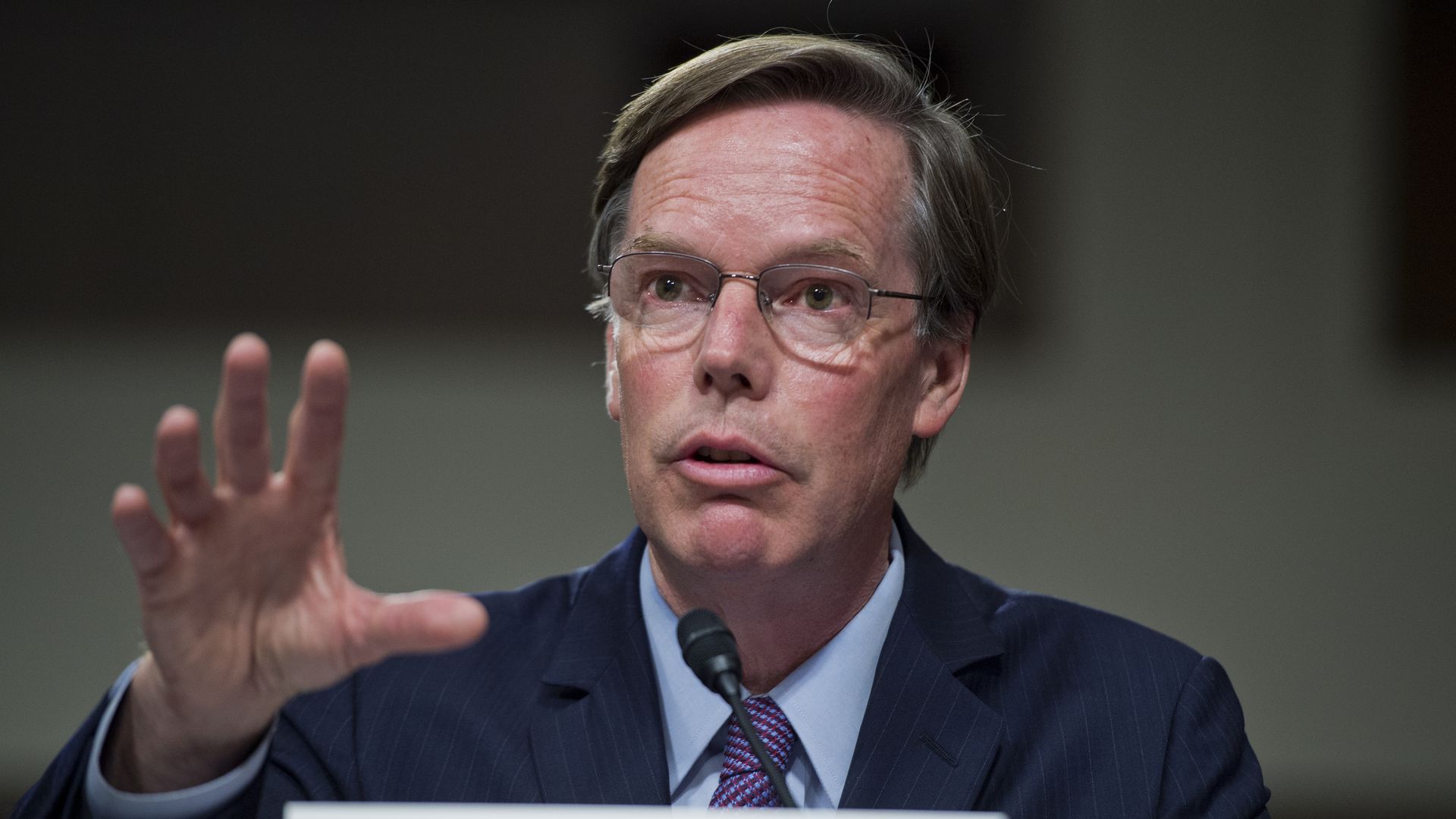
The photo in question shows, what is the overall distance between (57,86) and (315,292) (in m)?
1.11

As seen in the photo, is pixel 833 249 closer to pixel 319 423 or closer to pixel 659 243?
pixel 659 243

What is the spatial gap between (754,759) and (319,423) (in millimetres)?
725

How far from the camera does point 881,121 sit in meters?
1.97

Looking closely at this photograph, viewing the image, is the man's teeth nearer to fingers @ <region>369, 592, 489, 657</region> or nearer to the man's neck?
the man's neck

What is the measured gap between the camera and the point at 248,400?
1.16m

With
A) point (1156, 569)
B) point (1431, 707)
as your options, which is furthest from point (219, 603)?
point (1431, 707)

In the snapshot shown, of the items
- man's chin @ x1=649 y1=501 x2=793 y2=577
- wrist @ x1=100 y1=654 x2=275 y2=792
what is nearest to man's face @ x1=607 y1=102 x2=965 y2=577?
man's chin @ x1=649 y1=501 x2=793 y2=577

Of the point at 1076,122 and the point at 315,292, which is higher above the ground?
the point at 1076,122

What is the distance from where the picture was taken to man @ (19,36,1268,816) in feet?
5.61

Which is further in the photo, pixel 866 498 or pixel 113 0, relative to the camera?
pixel 113 0

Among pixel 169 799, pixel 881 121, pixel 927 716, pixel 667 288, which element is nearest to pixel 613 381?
pixel 667 288

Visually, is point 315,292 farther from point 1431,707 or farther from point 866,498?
point 1431,707

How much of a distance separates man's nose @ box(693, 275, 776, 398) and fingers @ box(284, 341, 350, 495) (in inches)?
21.9

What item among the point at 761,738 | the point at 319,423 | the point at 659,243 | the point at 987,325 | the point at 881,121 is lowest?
the point at 761,738
